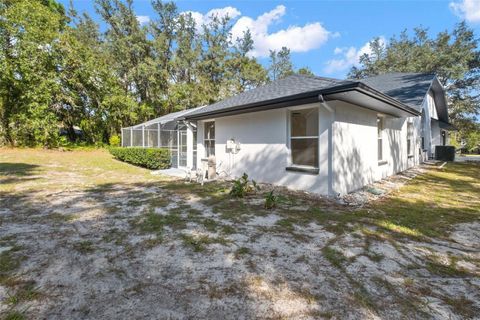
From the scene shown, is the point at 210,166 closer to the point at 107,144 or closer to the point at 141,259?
the point at 141,259

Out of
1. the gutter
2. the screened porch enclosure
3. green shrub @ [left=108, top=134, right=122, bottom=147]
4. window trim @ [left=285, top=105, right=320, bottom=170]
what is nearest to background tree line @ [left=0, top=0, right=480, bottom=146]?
green shrub @ [left=108, top=134, right=122, bottom=147]

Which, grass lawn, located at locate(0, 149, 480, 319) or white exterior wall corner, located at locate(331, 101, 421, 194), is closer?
grass lawn, located at locate(0, 149, 480, 319)

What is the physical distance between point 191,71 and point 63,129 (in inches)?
534

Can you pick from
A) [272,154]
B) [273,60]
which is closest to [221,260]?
[272,154]

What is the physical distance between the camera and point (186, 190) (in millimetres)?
7164

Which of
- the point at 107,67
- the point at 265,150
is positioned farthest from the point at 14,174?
the point at 107,67

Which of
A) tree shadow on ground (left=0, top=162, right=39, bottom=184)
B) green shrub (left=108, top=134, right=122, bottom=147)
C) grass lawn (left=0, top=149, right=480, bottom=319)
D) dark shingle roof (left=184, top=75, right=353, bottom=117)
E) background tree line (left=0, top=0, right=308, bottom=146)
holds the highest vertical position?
background tree line (left=0, top=0, right=308, bottom=146)

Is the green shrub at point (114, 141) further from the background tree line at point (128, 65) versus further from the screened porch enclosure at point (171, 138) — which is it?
the screened porch enclosure at point (171, 138)

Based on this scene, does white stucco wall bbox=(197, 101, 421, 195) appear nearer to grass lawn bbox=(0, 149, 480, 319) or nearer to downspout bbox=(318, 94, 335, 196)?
downspout bbox=(318, 94, 335, 196)

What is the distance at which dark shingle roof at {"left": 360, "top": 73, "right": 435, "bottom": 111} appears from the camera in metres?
11.2

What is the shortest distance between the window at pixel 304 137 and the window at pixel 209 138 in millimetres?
4122

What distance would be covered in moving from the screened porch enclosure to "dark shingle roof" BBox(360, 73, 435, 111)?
8.47 m

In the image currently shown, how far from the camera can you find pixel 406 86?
1282 centimetres

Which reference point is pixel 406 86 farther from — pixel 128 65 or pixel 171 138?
pixel 128 65
